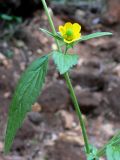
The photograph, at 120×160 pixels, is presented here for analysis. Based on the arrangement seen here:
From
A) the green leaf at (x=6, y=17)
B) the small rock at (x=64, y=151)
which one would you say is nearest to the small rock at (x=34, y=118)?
the small rock at (x=64, y=151)

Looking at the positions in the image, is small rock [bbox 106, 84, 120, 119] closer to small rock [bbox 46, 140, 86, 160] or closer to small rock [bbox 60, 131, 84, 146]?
small rock [bbox 60, 131, 84, 146]

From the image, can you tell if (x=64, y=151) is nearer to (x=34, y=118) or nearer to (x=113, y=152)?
(x=34, y=118)

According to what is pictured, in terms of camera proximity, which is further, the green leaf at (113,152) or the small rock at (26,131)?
the small rock at (26,131)

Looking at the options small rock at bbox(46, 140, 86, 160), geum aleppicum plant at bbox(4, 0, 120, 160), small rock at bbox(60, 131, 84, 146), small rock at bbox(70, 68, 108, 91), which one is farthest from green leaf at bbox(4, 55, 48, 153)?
small rock at bbox(70, 68, 108, 91)

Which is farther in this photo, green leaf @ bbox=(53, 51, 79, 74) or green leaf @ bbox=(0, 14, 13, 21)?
green leaf @ bbox=(0, 14, 13, 21)

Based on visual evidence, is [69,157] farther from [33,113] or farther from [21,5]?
[21,5]

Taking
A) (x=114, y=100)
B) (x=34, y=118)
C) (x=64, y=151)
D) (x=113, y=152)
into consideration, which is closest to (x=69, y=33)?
(x=113, y=152)

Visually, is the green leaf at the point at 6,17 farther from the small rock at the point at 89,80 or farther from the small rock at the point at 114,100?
the small rock at the point at 114,100

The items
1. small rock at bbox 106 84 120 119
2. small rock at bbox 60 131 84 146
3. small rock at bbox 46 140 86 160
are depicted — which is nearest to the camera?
small rock at bbox 46 140 86 160
